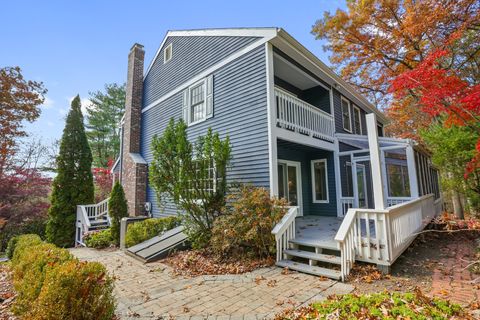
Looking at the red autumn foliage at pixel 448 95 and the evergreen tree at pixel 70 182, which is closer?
the red autumn foliage at pixel 448 95

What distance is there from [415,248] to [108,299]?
737 cm

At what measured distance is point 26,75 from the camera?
40.7 ft

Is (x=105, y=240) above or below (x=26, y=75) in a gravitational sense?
below

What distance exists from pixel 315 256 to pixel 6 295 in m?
6.07

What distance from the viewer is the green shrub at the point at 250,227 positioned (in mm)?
5395

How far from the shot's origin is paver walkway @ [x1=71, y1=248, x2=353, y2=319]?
10.7ft

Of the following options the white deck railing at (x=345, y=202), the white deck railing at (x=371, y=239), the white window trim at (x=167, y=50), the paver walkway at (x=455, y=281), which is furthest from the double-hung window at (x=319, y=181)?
the white window trim at (x=167, y=50)

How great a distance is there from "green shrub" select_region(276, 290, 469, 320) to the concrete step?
7.95ft

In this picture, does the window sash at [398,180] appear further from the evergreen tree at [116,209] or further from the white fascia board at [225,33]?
the evergreen tree at [116,209]

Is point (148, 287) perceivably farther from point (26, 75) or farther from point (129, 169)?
point (26, 75)

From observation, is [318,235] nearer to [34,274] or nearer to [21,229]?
[34,274]

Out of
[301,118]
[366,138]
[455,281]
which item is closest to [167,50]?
[301,118]

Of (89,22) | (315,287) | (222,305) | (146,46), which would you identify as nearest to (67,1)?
(89,22)

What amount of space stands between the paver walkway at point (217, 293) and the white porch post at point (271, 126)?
238cm
